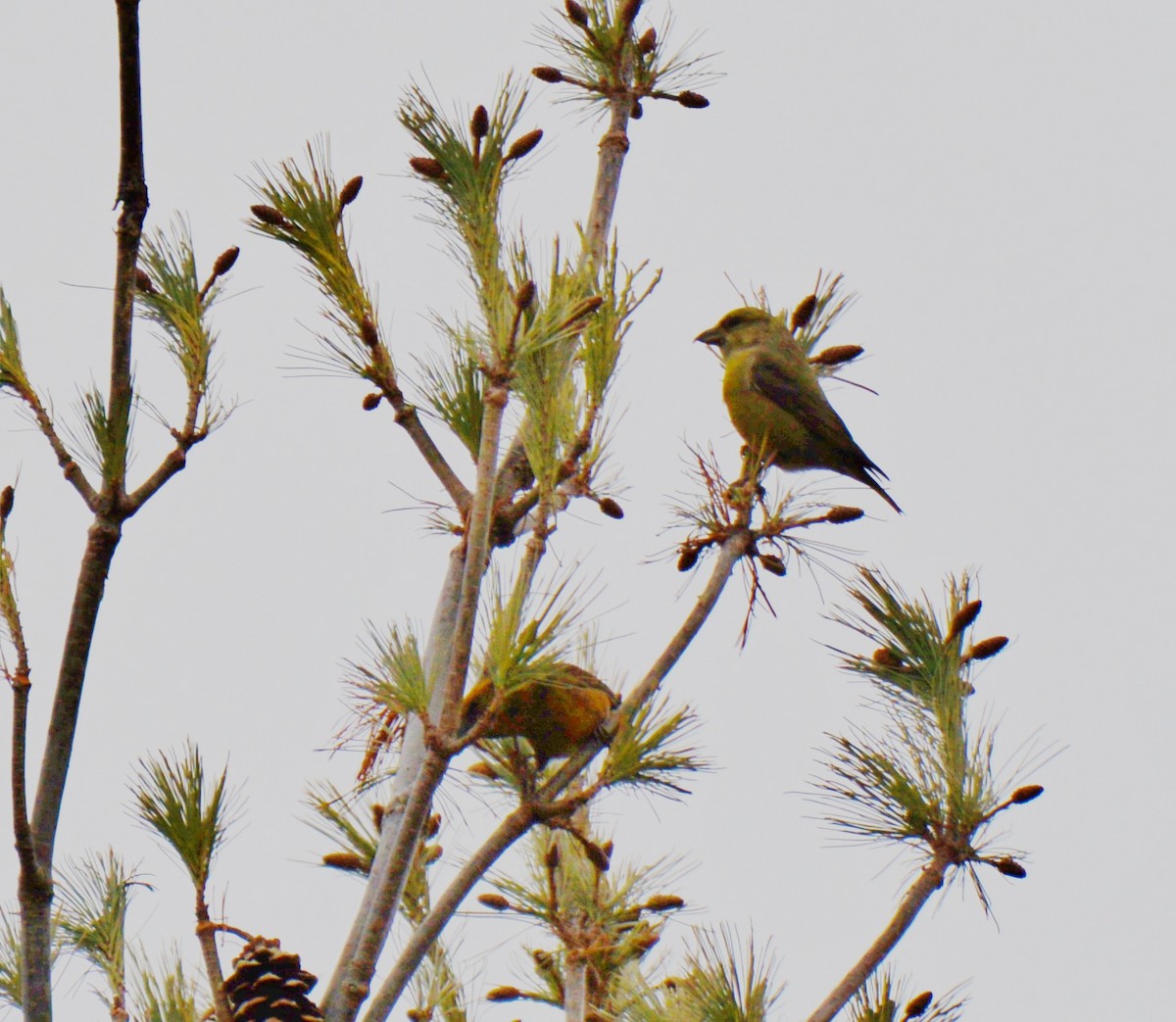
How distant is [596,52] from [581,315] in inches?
52.1

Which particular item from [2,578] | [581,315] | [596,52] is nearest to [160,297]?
[2,578]

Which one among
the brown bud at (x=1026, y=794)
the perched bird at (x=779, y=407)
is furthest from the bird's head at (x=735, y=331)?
the brown bud at (x=1026, y=794)

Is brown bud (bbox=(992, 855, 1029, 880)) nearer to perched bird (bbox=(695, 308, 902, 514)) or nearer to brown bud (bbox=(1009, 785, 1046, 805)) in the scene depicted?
brown bud (bbox=(1009, 785, 1046, 805))

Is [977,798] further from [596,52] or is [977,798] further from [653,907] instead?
[596,52]

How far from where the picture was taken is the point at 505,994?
126 inches

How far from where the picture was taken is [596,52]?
3.33 m

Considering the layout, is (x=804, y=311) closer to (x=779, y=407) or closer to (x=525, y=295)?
(x=525, y=295)

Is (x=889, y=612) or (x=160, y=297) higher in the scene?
(x=160, y=297)

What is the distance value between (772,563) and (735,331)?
2.25 metres

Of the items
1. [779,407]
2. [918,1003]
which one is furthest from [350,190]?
[779,407]

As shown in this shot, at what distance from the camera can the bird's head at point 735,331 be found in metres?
4.36

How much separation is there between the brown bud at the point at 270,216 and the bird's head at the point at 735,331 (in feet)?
6.86

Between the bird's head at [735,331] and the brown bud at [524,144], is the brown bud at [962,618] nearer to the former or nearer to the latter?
the brown bud at [524,144]

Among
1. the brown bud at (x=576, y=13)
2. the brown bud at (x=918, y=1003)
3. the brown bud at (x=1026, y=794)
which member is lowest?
the brown bud at (x=918, y=1003)
